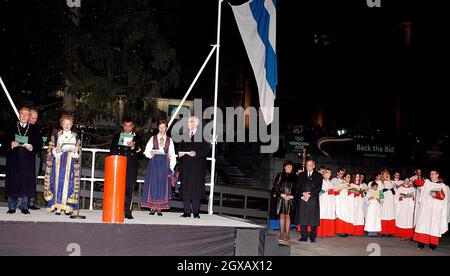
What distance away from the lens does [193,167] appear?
34.8 ft

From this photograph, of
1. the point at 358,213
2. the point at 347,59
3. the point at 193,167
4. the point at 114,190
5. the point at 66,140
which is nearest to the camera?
the point at 114,190

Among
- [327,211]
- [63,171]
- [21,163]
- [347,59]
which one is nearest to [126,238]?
[63,171]

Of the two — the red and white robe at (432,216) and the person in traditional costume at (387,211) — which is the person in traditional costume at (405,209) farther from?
the red and white robe at (432,216)

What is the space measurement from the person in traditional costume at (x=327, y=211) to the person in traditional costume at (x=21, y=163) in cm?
755

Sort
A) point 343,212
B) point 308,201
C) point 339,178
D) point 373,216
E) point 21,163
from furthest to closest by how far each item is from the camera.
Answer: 1. point 339,178
2. point 373,216
3. point 343,212
4. point 308,201
5. point 21,163

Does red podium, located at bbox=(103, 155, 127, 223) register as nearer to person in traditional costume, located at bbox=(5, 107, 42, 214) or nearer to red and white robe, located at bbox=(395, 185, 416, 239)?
person in traditional costume, located at bbox=(5, 107, 42, 214)

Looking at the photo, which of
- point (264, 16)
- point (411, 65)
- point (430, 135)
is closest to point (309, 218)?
point (264, 16)

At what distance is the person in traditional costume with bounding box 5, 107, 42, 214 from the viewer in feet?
30.2

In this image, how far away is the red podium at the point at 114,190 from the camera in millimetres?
8297

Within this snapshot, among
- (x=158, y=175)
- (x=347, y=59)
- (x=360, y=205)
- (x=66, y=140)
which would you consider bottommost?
(x=360, y=205)

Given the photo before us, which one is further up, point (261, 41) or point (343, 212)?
point (261, 41)

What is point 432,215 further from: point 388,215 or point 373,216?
point 388,215

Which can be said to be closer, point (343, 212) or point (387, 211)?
point (343, 212)

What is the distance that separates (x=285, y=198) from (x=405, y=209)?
15.4 feet
